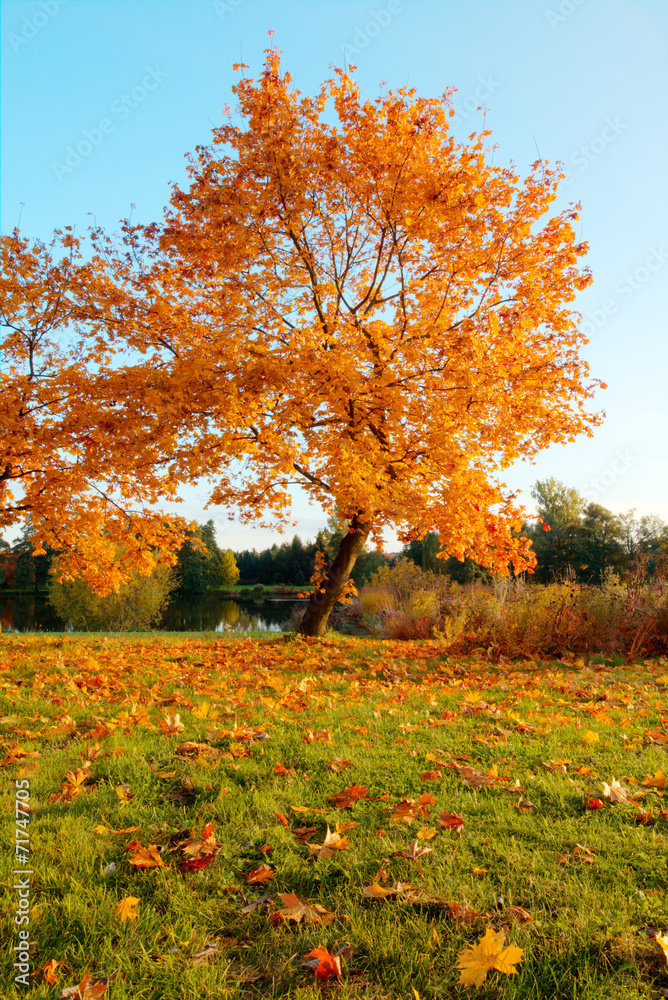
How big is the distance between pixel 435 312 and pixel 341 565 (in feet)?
18.0

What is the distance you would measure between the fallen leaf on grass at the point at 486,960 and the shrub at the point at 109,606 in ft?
92.9

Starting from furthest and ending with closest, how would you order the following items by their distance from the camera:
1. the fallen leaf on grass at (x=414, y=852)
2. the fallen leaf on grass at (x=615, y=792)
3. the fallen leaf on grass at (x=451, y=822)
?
the fallen leaf on grass at (x=615, y=792) → the fallen leaf on grass at (x=451, y=822) → the fallen leaf on grass at (x=414, y=852)

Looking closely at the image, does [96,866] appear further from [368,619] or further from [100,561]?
[368,619]

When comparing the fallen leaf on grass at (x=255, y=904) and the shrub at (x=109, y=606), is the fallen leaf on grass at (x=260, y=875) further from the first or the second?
the shrub at (x=109, y=606)

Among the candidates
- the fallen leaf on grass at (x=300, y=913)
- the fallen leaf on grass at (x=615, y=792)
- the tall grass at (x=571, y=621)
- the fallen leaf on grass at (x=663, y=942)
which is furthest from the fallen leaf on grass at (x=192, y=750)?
the tall grass at (x=571, y=621)

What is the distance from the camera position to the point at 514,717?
5047 mm

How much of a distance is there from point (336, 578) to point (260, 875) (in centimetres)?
888

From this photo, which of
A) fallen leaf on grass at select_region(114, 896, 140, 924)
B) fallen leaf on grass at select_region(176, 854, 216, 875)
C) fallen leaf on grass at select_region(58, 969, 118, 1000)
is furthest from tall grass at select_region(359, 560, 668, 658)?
fallen leaf on grass at select_region(58, 969, 118, 1000)

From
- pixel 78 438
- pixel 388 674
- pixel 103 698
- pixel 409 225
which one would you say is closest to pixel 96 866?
pixel 103 698

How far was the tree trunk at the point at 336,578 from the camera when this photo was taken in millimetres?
11414

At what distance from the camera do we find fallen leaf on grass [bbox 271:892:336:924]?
2.24 metres

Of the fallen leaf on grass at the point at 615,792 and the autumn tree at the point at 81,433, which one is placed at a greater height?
the autumn tree at the point at 81,433

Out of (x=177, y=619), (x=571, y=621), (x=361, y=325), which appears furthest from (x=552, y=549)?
(x=361, y=325)

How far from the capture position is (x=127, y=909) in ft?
7.44
